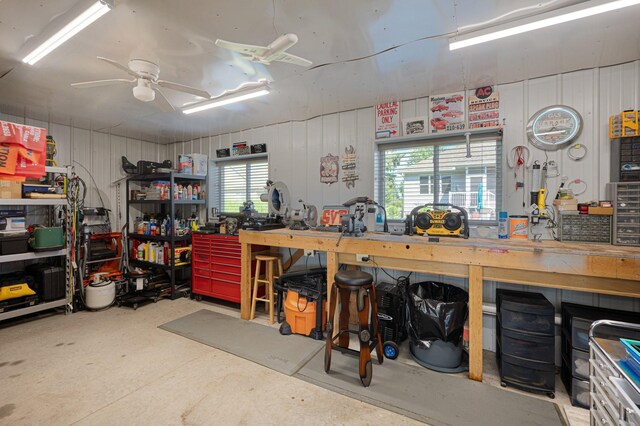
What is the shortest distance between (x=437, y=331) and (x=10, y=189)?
4723mm

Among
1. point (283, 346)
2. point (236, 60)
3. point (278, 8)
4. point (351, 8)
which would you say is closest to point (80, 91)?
point (236, 60)

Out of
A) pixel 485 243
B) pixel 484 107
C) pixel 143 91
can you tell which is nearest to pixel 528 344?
pixel 485 243

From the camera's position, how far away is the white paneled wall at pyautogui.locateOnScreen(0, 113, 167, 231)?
4.08 m

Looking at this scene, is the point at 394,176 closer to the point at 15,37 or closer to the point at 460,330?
the point at 460,330

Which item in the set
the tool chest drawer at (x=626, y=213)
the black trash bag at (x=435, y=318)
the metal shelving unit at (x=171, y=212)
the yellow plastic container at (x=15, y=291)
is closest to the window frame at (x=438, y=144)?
the tool chest drawer at (x=626, y=213)

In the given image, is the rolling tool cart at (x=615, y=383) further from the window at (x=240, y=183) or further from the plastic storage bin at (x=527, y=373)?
the window at (x=240, y=183)

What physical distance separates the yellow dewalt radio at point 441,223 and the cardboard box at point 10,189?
14.4ft

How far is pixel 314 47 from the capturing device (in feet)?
7.08

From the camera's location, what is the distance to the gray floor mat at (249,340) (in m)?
2.43

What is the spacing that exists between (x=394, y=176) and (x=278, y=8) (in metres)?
2.12

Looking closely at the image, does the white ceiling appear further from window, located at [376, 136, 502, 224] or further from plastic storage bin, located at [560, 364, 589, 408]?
plastic storage bin, located at [560, 364, 589, 408]

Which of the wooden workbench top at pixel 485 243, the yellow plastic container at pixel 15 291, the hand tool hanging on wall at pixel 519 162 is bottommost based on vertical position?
the yellow plastic container at pixel 15 291

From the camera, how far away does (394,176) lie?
129 inches

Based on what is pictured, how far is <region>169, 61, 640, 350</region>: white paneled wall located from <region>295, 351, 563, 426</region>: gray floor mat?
0.81 metres
